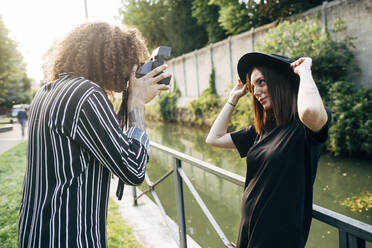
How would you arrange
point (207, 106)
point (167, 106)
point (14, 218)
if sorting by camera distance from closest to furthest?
1. point (14, 218)
2. point (207, 106)
3. point (167, 106)

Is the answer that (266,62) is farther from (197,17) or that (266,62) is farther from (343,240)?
(197,17)

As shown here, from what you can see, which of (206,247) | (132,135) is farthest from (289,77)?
(206,247)

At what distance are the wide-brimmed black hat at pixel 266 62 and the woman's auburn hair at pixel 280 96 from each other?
19 mm

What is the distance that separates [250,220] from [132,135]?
73cm

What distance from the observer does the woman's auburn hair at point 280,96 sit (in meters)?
1.58

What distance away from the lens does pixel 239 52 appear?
14.1m

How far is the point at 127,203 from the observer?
4.52m

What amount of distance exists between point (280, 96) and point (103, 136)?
3.15ft

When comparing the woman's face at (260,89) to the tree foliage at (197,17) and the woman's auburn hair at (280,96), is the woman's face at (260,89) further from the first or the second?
the tree foliage at (197,17)

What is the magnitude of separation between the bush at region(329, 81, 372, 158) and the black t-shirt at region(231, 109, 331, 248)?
6.40 meters

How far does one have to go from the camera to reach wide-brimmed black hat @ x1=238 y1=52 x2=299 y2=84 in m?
1.59

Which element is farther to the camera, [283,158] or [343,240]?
[283,158]

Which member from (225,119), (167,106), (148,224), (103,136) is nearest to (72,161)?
(103,136)

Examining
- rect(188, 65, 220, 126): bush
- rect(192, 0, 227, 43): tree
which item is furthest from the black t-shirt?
rect(192, 0, 227, 43): tree
